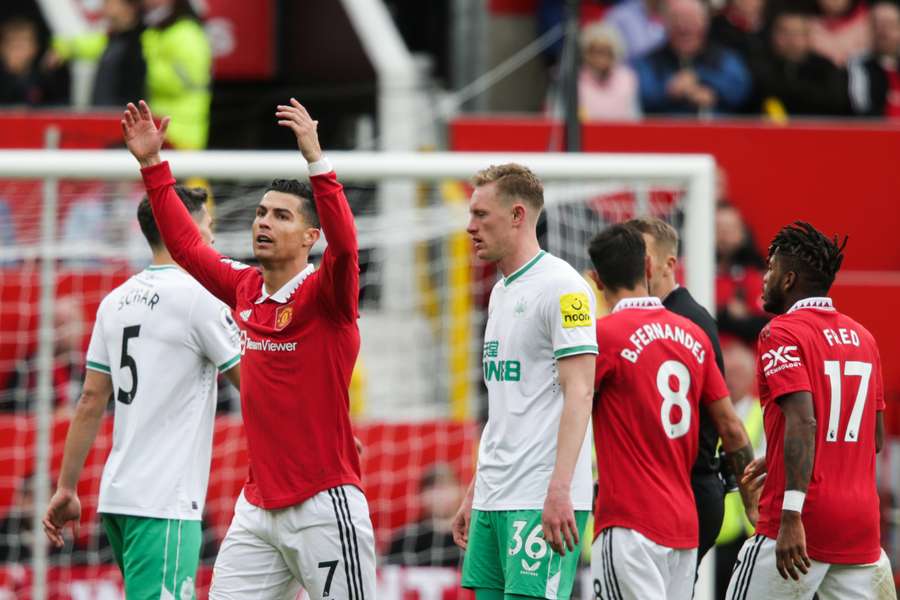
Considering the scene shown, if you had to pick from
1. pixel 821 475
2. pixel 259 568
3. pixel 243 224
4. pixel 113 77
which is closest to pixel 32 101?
pixel 113 77

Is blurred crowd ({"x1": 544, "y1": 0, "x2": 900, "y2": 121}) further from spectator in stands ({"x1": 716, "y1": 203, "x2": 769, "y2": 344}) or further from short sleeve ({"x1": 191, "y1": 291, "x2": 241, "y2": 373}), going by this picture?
short sleeve ({"x1": 191, "y1": 291, "x2": 241, "y2": 373})

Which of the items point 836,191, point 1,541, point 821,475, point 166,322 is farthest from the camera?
point 836,191

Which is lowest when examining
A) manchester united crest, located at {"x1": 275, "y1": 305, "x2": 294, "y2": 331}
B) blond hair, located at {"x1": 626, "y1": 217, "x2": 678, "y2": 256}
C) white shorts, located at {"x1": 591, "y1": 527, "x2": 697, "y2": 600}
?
white shorts, located at {"x1": 591, "y1": 527, "x2": 697, "y2": 600}

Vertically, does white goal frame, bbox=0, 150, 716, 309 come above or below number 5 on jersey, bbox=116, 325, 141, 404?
above

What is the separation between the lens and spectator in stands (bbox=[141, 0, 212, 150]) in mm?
12289

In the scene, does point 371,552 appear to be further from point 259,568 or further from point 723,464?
point 723,464

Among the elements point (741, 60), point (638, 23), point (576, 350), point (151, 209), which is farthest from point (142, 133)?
point (741, 60)

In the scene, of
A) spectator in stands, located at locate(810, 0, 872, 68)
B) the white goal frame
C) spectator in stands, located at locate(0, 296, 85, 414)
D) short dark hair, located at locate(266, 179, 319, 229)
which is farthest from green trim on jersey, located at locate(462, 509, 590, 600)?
spectator in stands, located at locate(810, 0, 872, 68)

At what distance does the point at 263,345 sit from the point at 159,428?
867mm

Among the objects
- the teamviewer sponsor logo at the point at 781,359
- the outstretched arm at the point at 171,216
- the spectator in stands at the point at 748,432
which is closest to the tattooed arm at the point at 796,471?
the teamviewer sponsor logo at the point at 781,359

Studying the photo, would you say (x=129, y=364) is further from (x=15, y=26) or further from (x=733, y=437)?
(x=15, y=26)

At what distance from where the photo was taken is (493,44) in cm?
1416

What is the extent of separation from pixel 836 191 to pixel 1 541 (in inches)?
283

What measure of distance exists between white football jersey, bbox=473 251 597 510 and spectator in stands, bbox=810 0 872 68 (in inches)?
346
